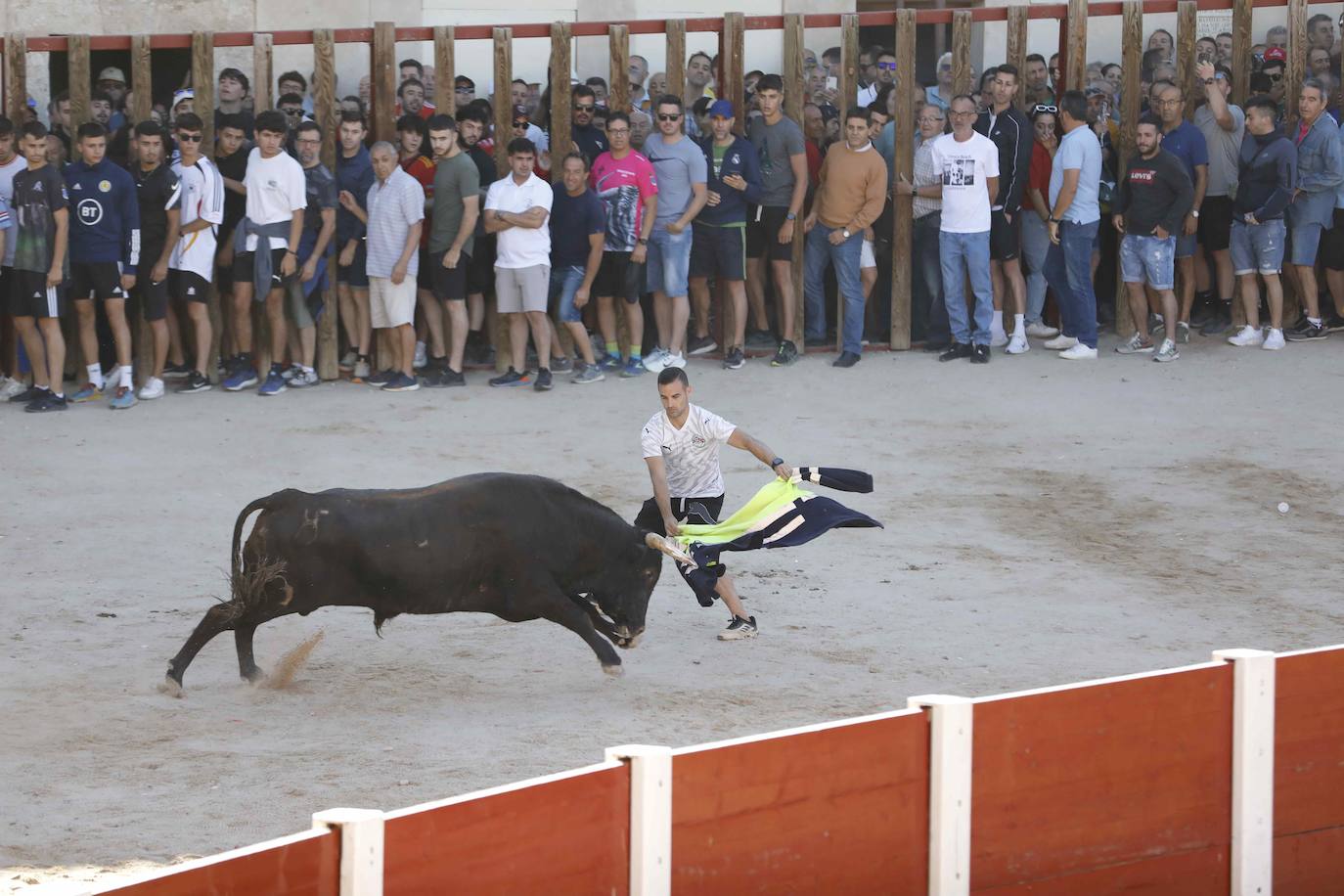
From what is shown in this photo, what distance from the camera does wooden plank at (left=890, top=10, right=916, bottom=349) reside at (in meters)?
13.4

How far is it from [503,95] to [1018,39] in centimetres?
371

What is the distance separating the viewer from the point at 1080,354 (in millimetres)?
13359

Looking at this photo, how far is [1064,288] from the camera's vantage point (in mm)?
13430

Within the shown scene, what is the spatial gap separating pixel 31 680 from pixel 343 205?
6040 mm

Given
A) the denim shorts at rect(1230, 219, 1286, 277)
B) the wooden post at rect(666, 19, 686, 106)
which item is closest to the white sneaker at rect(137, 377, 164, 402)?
the wooden post at rect(666, 19, 686, 106)

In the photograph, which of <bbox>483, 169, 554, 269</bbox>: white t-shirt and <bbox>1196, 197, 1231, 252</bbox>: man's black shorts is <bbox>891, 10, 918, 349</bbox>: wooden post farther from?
<bbox>483, 169, 554, 269</bbox>: white t-shirt

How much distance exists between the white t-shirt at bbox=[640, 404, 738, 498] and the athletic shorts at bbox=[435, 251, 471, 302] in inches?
200

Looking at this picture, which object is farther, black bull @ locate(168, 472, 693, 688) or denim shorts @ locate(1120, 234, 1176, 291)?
denim shorts @ locate(1120, 234, 1176, 291)

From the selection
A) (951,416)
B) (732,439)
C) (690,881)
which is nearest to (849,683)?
(732,439)

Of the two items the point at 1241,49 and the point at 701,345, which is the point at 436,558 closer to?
the point at 701,345

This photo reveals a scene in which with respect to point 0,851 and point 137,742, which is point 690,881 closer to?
point 0,851

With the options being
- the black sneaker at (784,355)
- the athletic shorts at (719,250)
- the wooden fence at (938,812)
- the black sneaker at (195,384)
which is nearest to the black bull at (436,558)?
the wooden fence at (938,812)

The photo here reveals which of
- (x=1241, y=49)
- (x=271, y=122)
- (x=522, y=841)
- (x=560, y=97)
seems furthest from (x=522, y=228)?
(x=522, y=841)

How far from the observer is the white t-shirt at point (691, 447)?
7.86 meters
